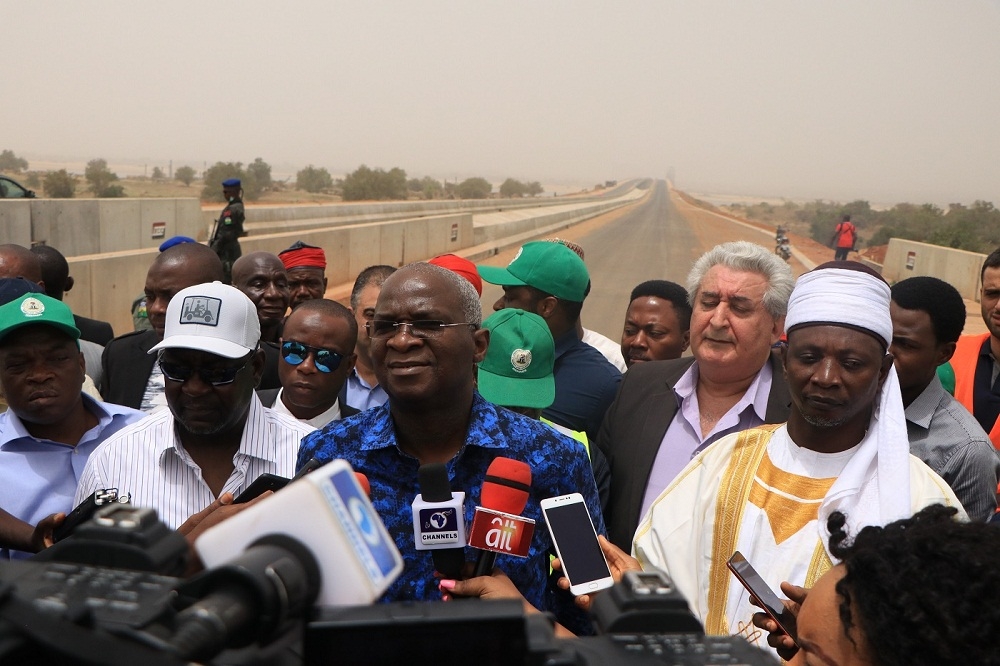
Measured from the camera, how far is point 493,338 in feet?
12.2

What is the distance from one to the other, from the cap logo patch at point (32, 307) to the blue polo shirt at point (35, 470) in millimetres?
395

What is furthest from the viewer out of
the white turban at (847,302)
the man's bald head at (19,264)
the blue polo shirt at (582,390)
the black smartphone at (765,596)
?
the man's bald head at (19,264)

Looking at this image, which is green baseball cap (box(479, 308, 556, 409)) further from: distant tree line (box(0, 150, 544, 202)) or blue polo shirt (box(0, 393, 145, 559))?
distant tree line (box(0, 150, 544, 202))

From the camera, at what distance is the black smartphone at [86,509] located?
243 cm

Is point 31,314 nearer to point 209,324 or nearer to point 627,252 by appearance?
point 209,324

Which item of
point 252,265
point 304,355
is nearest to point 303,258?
Result: point 252,265

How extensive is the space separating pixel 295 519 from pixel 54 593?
0.29m

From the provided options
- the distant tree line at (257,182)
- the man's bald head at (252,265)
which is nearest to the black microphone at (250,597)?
the man's bald head at (252,265)

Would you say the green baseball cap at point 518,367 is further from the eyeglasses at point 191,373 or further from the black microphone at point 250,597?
the black microphone at point 250,597

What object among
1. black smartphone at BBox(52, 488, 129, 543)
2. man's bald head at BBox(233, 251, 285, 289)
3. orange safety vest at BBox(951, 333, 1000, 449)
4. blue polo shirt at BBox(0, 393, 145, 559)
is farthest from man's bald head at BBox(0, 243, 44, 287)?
orange safety vest at BBox(951, 333, 1000, 449)

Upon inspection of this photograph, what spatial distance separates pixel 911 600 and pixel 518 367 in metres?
2.14

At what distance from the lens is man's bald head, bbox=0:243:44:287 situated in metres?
5.31

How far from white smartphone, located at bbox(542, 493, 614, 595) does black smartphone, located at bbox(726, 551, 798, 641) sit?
1.08 ft

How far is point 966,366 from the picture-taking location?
16.5 feet
